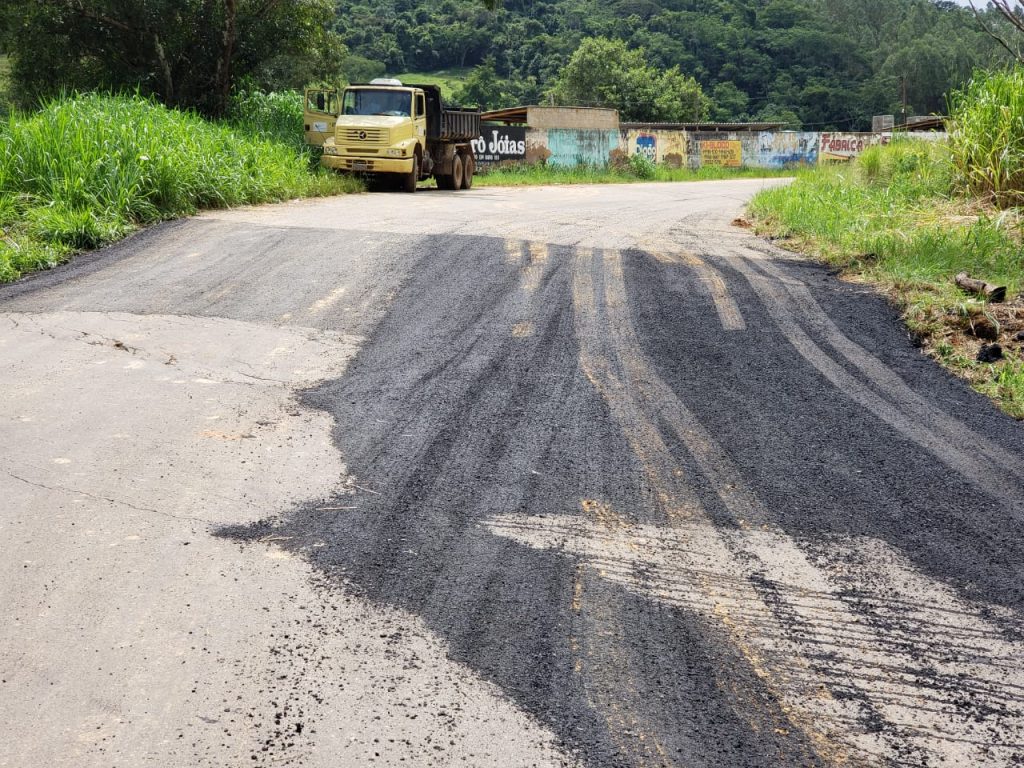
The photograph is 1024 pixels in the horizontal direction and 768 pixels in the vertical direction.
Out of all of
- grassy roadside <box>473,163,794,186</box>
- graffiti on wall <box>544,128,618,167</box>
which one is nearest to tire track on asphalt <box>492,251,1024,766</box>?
grassy roadside <box>473,163,794,186</box>

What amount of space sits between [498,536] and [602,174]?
113 feet

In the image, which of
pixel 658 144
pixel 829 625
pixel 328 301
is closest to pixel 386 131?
pixel 328 301

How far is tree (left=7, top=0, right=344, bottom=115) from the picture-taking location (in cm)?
2058

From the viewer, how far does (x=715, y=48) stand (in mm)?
91750

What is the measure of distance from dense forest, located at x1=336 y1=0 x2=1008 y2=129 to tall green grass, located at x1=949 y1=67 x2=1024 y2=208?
61.9 m

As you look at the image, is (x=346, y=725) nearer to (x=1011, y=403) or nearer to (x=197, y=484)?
(x=197, y=484)

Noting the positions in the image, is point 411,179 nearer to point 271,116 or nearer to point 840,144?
point 271,116

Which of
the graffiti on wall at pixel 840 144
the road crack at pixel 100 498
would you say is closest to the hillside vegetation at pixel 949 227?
the road crack at pixel 100 498

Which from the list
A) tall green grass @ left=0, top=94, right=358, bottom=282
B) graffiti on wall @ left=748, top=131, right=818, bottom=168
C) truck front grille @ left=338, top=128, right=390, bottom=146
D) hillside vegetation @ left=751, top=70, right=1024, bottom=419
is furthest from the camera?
graffiti on wall @ left=748, top=131, right=818, bottom=168

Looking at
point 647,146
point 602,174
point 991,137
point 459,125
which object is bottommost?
point 602,174

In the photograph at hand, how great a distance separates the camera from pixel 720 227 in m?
13.7

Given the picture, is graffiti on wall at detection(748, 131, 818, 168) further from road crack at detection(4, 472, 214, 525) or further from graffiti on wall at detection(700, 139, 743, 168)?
road crack at detection(4, 472, 214, 525)

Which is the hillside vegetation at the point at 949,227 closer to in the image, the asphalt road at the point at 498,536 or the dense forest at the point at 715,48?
the asphalt road at the point at 498,536

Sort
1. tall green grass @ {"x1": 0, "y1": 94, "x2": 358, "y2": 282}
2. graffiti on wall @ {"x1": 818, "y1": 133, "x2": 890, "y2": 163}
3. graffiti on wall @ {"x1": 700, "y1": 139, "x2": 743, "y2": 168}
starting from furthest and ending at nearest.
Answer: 1. graffiti on wall @ {"x1": 818, "y1": 133, "x2": 890, "y2": 163}
2. graffiti on wall @ {"x1": 700, "y1": 139, "x2": 743, "y2": 168}
3. tall green grass @ {"x1": 0, "y1": 94, "x2": 358, "y2": 282}
